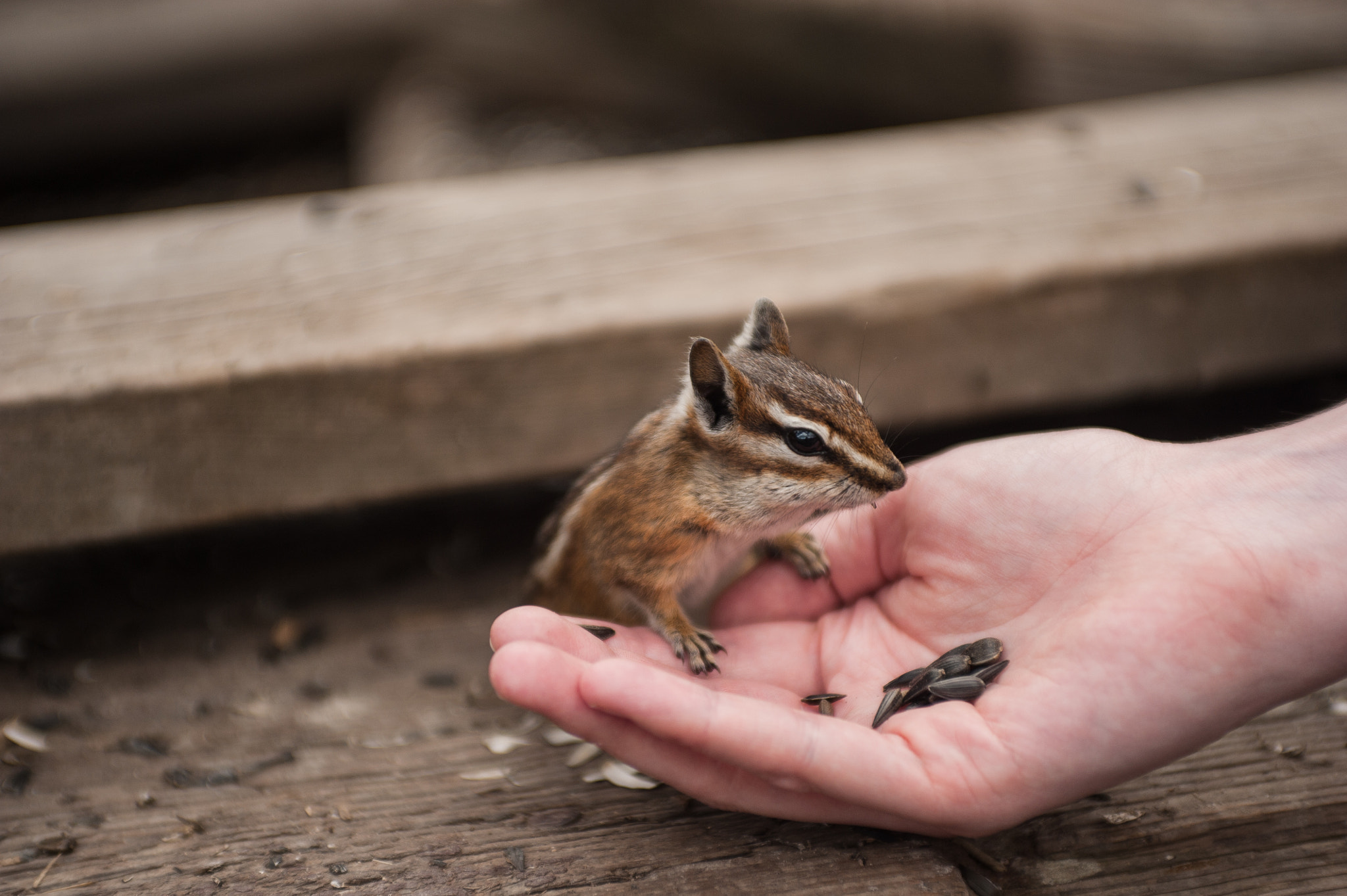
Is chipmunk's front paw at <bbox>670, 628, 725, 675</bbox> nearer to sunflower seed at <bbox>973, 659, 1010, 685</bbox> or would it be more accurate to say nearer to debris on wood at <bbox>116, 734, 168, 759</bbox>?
sunflower seed at <bbox>973, 659, 1010, 685</bbox>

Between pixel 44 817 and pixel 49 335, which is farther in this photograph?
pixel 49 335

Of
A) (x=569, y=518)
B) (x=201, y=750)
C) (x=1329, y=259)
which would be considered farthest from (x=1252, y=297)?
(x=201, y=750)

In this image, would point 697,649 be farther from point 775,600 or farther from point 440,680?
point 440,680

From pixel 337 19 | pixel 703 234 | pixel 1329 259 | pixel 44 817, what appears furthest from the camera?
pixel 337 19

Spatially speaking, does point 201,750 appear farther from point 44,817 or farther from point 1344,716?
point 1344,716

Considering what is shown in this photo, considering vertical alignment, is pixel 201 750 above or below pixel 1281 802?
below

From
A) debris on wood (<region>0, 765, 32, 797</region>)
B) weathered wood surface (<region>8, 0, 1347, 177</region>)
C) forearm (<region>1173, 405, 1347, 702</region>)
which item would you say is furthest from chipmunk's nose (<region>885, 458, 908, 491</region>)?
weathered wood surface (<region>8, 0, 1347, 177</region>)

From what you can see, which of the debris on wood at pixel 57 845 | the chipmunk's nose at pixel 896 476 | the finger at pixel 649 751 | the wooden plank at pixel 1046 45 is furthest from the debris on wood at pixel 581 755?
the wooden plank at pixel 1046 45

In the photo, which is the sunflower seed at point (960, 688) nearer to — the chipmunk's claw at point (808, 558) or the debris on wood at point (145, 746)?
the chipmunk's claw at point (808, 558)
